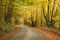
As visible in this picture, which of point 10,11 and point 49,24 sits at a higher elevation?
point 10,11

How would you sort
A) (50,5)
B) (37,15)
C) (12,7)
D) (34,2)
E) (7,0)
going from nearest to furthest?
(7,0), (12,7), (50,5), (34,2), (37,15)

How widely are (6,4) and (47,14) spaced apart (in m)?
12.4

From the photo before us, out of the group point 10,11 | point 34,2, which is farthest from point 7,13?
point 34,2

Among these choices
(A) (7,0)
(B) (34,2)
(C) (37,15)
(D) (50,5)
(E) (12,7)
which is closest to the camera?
(A) (7,0)

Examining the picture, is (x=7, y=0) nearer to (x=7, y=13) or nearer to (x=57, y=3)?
(x=7, y=13)

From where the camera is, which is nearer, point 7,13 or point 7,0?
point 7,0

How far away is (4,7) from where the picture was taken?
32.9 m

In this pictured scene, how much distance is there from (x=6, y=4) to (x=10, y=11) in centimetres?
330

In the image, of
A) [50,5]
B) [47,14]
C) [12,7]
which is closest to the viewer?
[12,7]

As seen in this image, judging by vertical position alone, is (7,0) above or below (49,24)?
above

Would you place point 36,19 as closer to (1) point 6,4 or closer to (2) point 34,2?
(2) point 34,2

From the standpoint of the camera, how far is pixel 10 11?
36344 mm

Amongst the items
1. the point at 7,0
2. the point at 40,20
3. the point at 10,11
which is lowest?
the point at 40,20

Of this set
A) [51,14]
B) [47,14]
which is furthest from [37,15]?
[51,14]
